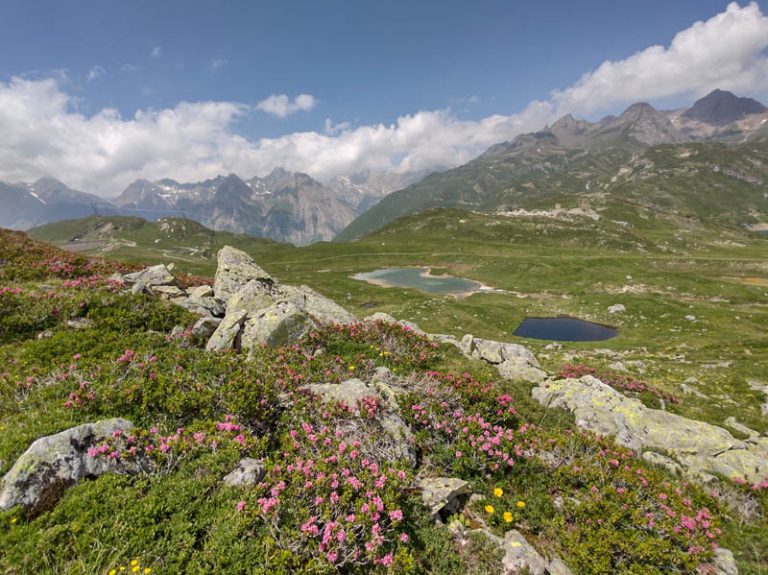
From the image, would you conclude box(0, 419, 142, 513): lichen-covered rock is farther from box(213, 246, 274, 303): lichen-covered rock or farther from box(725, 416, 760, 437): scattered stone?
box(725, 416, 760, 437): scattered stone

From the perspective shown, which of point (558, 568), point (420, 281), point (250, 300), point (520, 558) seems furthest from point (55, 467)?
point (420, 281)

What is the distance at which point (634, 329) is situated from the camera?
196 ft

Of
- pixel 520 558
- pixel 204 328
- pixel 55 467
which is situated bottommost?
pixel 520 558

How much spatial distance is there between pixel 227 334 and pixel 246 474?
8707 millimetres

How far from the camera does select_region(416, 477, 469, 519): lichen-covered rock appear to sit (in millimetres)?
8066

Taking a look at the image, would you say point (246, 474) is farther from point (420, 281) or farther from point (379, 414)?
point (420, 281)

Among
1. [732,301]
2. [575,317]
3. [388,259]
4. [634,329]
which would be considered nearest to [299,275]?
[388,259]

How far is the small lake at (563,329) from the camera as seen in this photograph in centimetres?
6088

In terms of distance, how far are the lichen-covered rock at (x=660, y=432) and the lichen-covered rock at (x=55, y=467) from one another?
16.2 m

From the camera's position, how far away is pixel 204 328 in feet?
52.7

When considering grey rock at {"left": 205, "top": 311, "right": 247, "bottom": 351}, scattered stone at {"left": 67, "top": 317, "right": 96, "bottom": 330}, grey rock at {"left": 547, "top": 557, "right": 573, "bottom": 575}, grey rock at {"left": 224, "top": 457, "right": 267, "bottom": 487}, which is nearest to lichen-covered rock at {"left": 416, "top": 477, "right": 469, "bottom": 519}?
grey rock at {"left": 547, "top": 557, "right": 573, "bottom": 575}

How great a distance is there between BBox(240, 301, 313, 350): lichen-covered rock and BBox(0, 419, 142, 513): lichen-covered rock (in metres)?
6.92

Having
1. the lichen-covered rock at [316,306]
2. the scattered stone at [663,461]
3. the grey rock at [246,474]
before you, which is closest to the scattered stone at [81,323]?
the lichen-covered rock at [316,306]

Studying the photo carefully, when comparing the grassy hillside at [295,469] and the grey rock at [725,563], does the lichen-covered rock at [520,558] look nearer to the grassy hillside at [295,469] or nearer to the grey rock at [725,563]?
the grassy hillside at [295,469]
